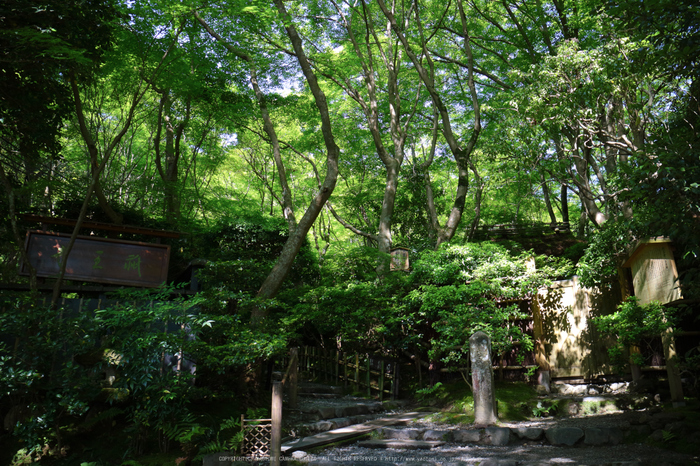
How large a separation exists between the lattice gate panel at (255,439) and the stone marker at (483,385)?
3.85m

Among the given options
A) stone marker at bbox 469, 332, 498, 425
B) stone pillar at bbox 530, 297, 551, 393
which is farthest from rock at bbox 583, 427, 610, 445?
stone pillar at bbox 530, 297, 551, 393

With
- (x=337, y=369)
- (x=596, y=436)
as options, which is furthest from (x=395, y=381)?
(x=596, y=436)

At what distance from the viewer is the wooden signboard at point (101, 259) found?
28.9ft

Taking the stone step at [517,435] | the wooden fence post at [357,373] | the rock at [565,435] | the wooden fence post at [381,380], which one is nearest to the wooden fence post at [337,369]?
the wooden fence post at [357,373]

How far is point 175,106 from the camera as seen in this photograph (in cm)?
1544

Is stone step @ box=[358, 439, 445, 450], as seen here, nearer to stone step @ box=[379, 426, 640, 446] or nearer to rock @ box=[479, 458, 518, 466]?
stone step @ box=[379, 426, 640, 446]

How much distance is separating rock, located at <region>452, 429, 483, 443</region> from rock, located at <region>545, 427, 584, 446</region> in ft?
3.54

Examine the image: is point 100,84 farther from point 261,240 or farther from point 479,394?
point 479,394

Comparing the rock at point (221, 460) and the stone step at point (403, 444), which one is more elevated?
the rock at point (221, 460)

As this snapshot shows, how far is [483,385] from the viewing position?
785 cm

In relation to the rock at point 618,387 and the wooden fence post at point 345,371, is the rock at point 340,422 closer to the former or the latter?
the wooden fence post at point 345,371

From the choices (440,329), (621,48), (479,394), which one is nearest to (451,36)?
(621,48)

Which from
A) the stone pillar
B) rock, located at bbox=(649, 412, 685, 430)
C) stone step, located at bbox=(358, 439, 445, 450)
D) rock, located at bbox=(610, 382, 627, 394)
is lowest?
stone step, located at bbox=(358, 439, 445, 450)

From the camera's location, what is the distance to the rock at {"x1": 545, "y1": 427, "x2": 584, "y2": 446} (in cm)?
668
